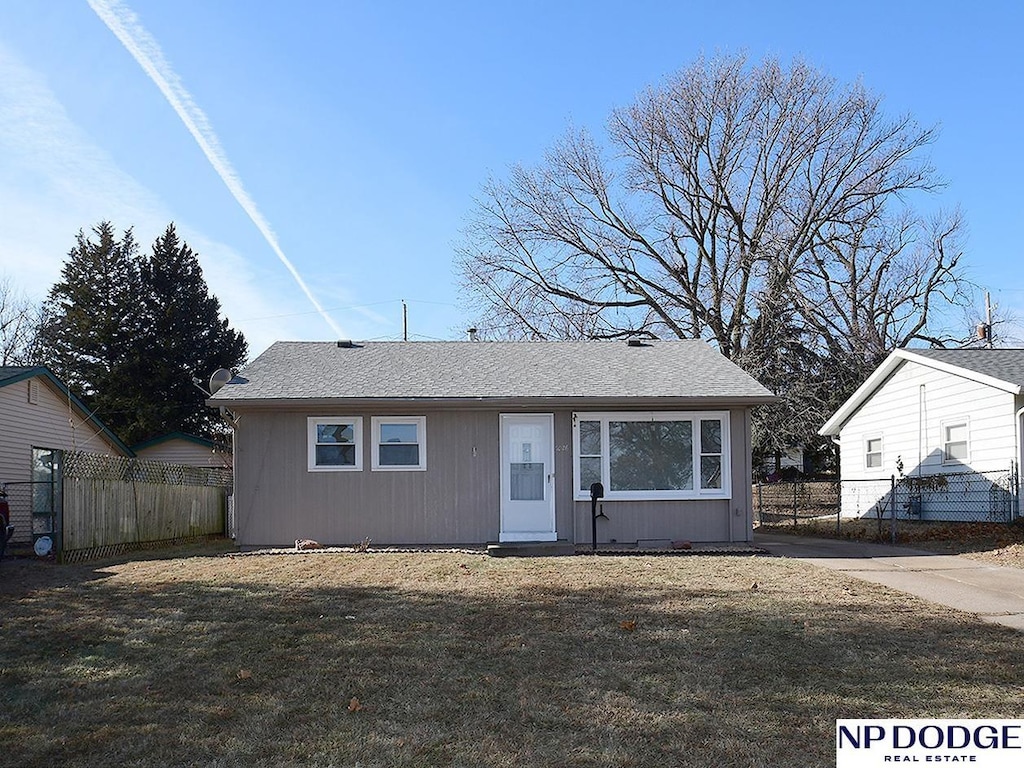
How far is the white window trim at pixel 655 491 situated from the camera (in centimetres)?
1402

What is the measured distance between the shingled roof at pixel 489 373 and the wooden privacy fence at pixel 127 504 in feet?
7.56

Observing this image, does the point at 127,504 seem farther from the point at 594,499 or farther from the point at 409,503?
the point at 594,499

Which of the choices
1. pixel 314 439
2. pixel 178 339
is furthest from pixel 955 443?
pixel 178 339

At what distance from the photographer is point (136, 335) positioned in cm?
3469

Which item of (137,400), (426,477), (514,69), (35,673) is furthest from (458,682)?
(137,400)

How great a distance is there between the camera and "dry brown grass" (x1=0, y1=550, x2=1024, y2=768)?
4.76 metres

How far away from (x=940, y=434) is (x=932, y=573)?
8.55 m

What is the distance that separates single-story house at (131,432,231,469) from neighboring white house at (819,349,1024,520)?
61.1 feet

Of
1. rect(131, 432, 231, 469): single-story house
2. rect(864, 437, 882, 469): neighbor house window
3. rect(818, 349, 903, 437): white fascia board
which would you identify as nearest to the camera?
rect(818, 349, 903, 437): white fascia board

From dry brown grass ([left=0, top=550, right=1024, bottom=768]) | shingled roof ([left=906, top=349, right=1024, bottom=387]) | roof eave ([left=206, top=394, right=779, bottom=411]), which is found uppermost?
shingled roof ([left=906, top=349, right=1024, bottom=387])

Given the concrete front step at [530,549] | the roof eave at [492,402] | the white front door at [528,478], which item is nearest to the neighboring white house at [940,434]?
the roof eave at [492,402]

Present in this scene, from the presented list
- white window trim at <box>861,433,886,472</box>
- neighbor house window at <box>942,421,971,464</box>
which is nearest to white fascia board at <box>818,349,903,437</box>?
white window trim at <box>861,433,886,472</box>

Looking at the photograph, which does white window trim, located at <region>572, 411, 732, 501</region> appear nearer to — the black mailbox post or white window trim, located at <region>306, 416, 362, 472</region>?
the black mailbox post

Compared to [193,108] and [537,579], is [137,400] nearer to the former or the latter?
[193,108]
